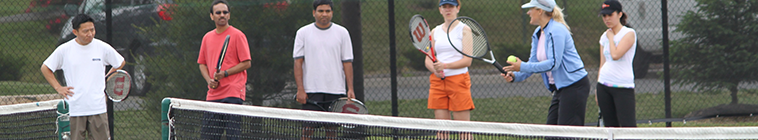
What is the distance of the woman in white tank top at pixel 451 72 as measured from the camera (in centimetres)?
479

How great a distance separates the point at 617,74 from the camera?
427cm

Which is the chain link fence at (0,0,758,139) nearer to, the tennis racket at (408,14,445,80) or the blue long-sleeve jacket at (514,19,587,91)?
the tennis racket at (408,14,445,80)

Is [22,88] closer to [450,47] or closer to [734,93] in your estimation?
[450,47]

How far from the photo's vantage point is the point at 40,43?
613cm

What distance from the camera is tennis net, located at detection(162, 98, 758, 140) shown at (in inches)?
107

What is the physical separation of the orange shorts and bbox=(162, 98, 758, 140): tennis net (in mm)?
1401

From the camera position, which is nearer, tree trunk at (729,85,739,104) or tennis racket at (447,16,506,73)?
tennis racket at (447,16,506,73)

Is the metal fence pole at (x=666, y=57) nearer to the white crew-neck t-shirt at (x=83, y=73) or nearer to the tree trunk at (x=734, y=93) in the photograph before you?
the tree trunk at (x=734, y=93)

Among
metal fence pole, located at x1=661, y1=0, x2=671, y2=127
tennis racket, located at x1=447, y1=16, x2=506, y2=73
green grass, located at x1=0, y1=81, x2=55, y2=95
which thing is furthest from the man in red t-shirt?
metal fence pole, located at x1=661, y1=0, x2=671, y2=127

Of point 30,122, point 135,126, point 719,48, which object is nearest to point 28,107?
point 30,122

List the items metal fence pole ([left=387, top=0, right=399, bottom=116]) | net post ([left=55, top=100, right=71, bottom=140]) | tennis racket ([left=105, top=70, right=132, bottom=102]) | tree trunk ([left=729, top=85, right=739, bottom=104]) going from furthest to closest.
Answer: tree trunk ([left=729, top=85, right=739, bottom=104]) < metal fence pole ([left=387, top=0, right=399, bottom=116]) < tennis racket ([left=105, top=70, right=132, bottom=102]) < net post ([left=55, top=100, right=71, bottom=140])

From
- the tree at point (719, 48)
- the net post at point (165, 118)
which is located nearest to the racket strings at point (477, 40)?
the net post at point (165, 118)

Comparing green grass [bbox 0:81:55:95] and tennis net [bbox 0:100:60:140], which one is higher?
green grass [bbox 0:81:55:95]

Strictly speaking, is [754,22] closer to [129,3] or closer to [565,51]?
[565,51]
